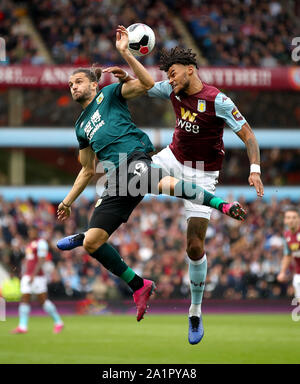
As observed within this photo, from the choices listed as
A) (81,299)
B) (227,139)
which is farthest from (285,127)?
(81,299)

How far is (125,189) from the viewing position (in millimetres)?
7836

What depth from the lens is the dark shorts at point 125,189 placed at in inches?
302

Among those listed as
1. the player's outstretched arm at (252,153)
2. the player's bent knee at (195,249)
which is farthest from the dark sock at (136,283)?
the player's outstretched arm at (252,153)

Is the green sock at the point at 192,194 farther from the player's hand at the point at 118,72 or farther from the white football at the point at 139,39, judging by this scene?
the white football at the point at 139,39

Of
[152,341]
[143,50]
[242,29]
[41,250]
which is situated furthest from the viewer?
[242,29]

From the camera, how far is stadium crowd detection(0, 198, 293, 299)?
1841cm

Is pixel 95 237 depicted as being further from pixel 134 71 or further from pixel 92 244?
pixel 134 71

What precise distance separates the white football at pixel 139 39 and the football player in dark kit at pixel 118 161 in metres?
0.47

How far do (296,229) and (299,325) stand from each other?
3538 mm

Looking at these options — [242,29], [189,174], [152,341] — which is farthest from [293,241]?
[242,29]

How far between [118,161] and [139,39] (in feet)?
4.60

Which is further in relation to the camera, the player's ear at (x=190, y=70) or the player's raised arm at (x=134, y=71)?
the player's ear at (x=190, y=70)

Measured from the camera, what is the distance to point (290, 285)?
19.2 meters

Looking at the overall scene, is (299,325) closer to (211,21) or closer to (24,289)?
(24,289)
